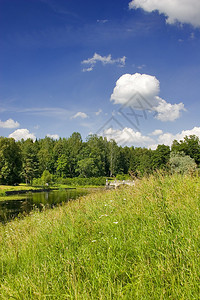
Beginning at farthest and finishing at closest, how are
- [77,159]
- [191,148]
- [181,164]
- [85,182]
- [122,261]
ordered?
1. [77,159]
2. [85,182]
3. [191,148]
4. [181,164]
5. [122,261]

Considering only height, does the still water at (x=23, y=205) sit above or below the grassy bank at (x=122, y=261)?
below

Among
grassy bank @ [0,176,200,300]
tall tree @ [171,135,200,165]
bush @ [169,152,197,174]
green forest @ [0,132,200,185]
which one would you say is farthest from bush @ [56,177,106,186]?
grassy bank @ [0,176,200,300]

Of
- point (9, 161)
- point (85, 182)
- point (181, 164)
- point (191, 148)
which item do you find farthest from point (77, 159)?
point (181, 164)

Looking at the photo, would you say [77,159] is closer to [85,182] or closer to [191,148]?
[85,182]

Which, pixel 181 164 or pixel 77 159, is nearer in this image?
pixel 181 164

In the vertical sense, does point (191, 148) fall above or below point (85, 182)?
above

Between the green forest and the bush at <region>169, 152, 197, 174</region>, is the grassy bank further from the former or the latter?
the green forest

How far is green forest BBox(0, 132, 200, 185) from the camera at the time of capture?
5169 centimetres

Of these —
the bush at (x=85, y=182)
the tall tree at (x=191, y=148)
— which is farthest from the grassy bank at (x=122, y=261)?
the bush at (x=85, y=182)

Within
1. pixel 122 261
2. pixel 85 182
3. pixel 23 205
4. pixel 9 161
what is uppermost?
pixel 9 161

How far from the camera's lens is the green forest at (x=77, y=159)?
2035 inches

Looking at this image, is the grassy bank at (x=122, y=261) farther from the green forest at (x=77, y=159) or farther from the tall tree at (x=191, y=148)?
the tall tree at (x=191, y=148)

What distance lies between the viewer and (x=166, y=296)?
222 cm

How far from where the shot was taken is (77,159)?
8006 centimetres
